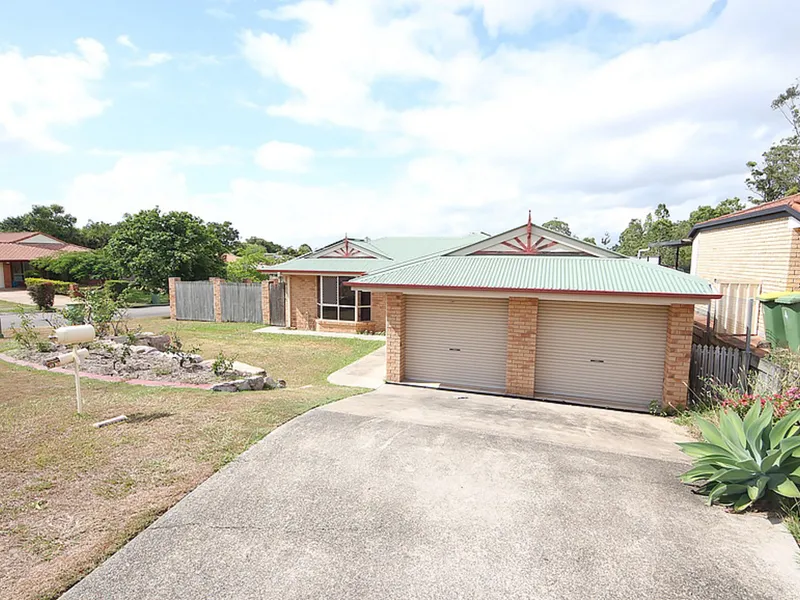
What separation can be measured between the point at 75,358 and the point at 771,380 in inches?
430

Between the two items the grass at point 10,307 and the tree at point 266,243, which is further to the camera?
the tree at point 266,243

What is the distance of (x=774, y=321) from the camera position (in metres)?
8.04

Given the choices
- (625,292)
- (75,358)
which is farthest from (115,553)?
(625,292)

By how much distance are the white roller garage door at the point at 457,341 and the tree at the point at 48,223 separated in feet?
227

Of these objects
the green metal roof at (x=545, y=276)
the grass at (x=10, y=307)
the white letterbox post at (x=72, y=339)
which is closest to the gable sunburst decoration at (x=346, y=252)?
the green metal roof at (x=545, y=276)

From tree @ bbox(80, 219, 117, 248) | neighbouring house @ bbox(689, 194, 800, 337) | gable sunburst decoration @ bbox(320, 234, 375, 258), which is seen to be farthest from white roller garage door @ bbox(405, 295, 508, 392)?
tree @ bbox(80, 219, 117, 248)

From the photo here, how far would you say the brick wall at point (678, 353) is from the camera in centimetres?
893

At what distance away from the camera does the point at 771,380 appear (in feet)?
23.9

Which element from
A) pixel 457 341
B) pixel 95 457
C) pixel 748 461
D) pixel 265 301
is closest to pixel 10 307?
pixel 265 301

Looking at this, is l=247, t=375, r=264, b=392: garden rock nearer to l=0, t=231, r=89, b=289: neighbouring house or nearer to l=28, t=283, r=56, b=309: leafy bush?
l=28, t=283, r=56, b=309: leafy bush

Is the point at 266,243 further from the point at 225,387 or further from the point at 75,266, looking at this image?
the point at 225,387

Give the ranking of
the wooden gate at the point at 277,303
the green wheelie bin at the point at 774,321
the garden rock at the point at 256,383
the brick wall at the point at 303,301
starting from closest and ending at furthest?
the green wheelie bin at the point at 774,321
the garden rock at the point at 256,383
the brick wall at the point at 303,301
the wooden gate at the point at 277,303

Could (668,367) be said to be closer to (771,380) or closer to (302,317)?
(771,380)

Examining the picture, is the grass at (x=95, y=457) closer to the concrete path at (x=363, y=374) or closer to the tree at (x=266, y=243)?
the concrete path at (x=363, y=374)
